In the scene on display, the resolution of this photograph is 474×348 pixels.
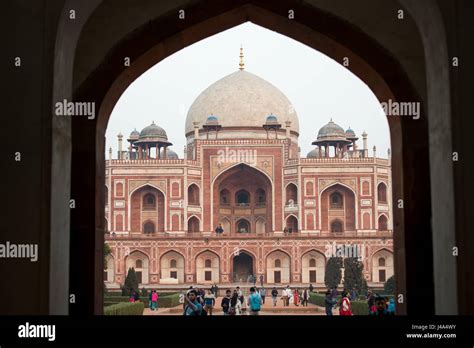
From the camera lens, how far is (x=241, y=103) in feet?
103

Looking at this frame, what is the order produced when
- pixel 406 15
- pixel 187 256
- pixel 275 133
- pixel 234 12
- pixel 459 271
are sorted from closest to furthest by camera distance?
pixel 459 271, pixel 406 15, pixel 234 12, pixel 187 256, pixel 275 133

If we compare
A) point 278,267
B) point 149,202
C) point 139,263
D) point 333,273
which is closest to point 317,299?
point 333,273

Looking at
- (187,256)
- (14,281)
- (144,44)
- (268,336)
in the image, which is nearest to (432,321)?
(268,336)

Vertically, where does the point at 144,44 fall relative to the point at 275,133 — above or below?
below

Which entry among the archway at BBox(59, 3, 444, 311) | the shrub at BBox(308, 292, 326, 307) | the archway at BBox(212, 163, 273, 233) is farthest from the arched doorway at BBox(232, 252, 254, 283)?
the archway at BBox(59, 3, 444, 311)

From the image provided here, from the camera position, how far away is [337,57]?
5.14m

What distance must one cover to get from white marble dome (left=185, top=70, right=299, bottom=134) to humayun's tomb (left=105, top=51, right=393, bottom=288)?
76 mm

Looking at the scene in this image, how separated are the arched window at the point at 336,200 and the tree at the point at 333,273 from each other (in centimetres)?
557

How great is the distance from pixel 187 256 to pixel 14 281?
24550 millimetres

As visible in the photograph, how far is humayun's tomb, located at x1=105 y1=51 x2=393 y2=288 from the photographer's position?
27.6 meters

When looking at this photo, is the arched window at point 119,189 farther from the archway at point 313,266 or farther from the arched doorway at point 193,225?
the archway at point 313,266

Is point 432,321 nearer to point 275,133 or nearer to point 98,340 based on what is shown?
point 98,340

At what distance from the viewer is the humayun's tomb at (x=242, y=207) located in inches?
1088

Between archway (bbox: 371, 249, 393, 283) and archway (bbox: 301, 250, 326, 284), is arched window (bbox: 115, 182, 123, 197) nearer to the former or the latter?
archway (bbox: 301, 250, 326, 284)
